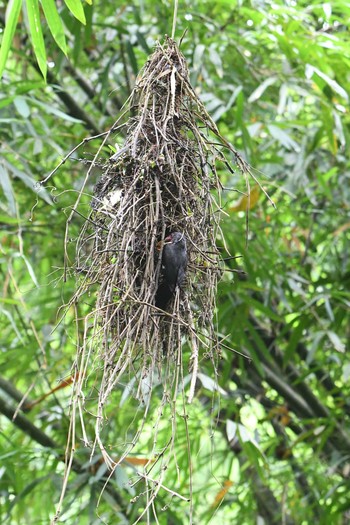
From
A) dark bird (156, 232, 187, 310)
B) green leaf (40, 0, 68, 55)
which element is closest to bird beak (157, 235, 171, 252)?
dark bird (156, 232, 187, 310)

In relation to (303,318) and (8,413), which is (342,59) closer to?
(303,318)

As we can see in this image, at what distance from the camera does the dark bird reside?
120cm

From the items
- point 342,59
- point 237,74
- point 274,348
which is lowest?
point 274,348

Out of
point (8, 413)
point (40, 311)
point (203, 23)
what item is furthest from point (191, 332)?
point (203, 23)

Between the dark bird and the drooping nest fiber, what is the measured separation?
0.04ft

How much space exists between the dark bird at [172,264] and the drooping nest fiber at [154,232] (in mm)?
12

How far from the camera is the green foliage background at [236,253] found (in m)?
2.19

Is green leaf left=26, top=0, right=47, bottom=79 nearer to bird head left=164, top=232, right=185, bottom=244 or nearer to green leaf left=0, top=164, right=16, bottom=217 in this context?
bird head left=164, top=232, right=185, bottom=244

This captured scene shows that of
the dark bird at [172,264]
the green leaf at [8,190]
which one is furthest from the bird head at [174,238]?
the green leaf at [8,190]

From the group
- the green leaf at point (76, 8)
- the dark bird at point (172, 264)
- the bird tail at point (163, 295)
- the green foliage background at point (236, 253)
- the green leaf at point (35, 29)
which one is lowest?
the green foliage background at point (236, 253)

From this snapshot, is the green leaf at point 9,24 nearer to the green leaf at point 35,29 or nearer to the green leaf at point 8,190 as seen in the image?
the green leaf at point 35,29

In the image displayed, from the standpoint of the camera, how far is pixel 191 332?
120 cm

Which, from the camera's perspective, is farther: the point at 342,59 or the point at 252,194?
the point at 252,194

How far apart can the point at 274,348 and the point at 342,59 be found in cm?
102
